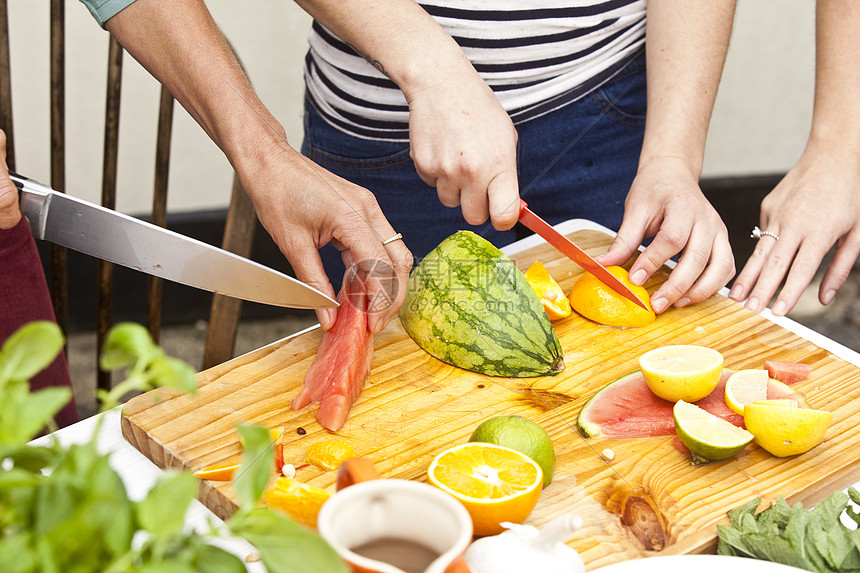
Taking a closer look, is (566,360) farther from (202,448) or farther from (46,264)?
(46,264)

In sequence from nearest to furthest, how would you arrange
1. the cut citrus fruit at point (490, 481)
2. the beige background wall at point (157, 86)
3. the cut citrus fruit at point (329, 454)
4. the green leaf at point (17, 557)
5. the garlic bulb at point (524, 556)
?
the green leaf at point (17, 557)
the garlic bulb at point (524, 556)
the cut citrus fruit at point (490, 481)
the cut citrus fruit at point (329, 454)
the beige background wall at point (157, 86)

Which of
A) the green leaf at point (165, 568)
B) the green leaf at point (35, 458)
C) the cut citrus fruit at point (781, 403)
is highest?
the green leaf at point (165, 568)

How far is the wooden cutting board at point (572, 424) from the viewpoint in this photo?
1099 millimetres

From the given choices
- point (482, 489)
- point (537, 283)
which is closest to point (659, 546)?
point (482, 489)

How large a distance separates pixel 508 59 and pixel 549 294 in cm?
51

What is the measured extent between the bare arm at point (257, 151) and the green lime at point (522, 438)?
35cm

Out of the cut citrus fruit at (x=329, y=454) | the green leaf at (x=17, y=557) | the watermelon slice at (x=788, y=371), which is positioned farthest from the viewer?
the watermelon slice at (x=788, y=371)

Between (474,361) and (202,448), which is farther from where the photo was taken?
(474,361)

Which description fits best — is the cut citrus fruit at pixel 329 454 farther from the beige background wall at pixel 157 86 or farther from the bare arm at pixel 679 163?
the beige background wall at pixel 157 86

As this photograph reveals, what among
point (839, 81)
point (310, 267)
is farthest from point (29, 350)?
point (839, 81)

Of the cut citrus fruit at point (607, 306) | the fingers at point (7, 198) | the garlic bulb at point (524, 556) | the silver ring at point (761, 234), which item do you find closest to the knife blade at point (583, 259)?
the cut citrus fruit at point (607, 306)

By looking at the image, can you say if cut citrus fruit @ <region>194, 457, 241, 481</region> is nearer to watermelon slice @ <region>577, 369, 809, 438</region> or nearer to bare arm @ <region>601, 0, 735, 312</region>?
watermelon slice @ <region>577, 369, 809, 438</region>

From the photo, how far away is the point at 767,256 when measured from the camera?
1.68 metres

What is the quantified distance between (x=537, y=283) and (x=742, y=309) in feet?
1.41
